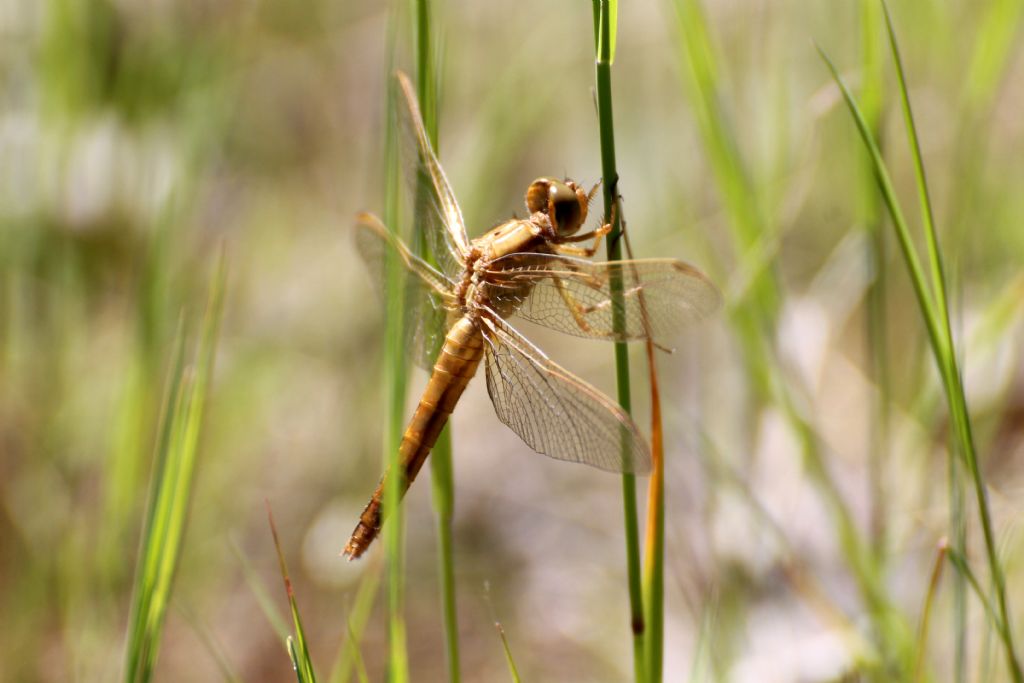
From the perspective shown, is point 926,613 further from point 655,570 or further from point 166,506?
Answer: point 166,506

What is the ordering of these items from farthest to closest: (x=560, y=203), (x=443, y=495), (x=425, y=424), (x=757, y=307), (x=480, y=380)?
1. (x=480, y=380)
2. (x=757, y=307)
3. (x=560, y=203)
4. (x=425, y=424)
5. (x=443, y=495)

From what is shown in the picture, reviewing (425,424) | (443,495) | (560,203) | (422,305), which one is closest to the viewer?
(443,495)

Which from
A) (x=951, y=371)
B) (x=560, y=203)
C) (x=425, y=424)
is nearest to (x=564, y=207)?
(x=560, y=203)

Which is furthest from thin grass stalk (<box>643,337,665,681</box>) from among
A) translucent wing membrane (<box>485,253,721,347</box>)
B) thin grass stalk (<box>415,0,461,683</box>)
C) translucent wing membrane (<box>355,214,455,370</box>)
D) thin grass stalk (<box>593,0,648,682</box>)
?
translucent wing membrane (<box>355,214,455,370</box>)

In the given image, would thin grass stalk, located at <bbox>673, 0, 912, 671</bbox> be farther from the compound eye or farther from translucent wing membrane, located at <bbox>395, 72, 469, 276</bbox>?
translucent wing membrane, located at <bbox>395, 72, 469, 276</bbox>

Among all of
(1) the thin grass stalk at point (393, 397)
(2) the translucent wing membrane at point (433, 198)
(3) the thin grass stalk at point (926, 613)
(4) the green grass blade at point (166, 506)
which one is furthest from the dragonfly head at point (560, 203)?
(3) the thin grass stalk at point (926, 613)
